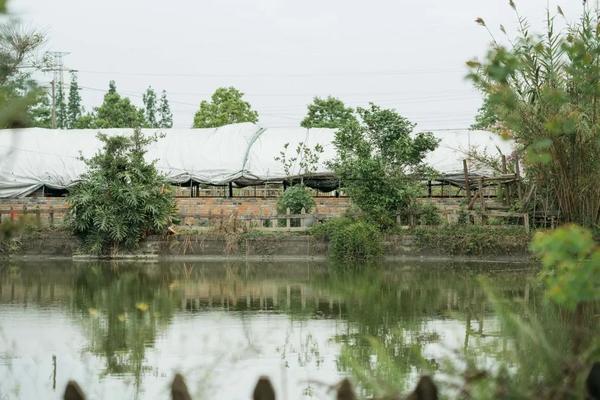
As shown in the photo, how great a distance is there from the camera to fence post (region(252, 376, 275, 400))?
3857 millimetres

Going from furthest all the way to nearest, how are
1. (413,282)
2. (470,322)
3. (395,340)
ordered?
(413,282)
(470,322)
(395,340)

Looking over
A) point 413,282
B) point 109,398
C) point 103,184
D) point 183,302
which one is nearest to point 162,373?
point 109,398

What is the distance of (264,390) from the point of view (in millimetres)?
3873

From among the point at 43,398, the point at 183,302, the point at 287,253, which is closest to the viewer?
the point at 43,398

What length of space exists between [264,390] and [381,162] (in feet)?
82.4

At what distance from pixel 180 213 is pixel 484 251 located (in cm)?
990

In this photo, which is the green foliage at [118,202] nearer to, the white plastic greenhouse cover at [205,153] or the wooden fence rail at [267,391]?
the white plastic greenhouse cover at [205,153]

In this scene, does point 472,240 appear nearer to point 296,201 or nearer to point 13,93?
point 296,201

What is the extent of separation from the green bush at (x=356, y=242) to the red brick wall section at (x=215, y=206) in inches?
123

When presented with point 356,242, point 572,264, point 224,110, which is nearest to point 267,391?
point 572,264

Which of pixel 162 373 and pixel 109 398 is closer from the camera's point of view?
pixel 109 398

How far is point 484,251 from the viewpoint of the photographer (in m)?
26.6

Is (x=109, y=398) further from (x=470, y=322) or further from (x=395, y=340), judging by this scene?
(x=470, y=322)

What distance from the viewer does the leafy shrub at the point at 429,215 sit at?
28.3 meters
